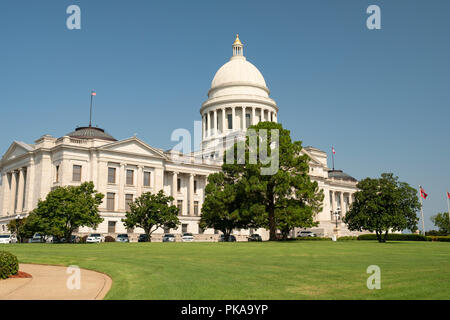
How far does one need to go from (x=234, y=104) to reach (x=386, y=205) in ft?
176

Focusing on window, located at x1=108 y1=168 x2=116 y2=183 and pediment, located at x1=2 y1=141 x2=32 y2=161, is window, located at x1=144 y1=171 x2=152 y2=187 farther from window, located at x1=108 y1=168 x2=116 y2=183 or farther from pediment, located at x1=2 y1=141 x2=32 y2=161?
pediment, located at x1=2 y1=141 x2=32 y2=161

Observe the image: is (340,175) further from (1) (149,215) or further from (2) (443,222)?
(1) (149,215)

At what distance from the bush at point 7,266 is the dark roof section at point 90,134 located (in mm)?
58660

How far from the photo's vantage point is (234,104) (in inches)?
3883

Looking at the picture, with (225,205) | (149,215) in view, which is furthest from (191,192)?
(225,205)

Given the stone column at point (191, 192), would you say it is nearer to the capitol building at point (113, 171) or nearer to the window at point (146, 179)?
the capitol building at point (113, 171)

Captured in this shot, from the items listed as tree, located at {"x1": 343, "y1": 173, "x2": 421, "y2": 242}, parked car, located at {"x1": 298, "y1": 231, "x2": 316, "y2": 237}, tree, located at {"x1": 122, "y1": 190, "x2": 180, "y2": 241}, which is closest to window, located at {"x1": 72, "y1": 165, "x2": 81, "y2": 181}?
tree, located at {"x1": 122, "y1": 190, "x2": 180, "y2": 241}

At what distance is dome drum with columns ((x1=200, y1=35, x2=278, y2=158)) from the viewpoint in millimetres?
98188

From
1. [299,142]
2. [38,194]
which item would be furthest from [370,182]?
[38,194]

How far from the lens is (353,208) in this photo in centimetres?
5388

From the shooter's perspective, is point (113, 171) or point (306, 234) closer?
point (113, 171)

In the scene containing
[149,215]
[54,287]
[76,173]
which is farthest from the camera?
[76,173]

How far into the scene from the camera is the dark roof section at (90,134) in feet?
238

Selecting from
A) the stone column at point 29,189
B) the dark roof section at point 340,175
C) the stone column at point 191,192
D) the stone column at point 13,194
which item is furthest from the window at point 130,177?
the dark roof section at point 340,175
